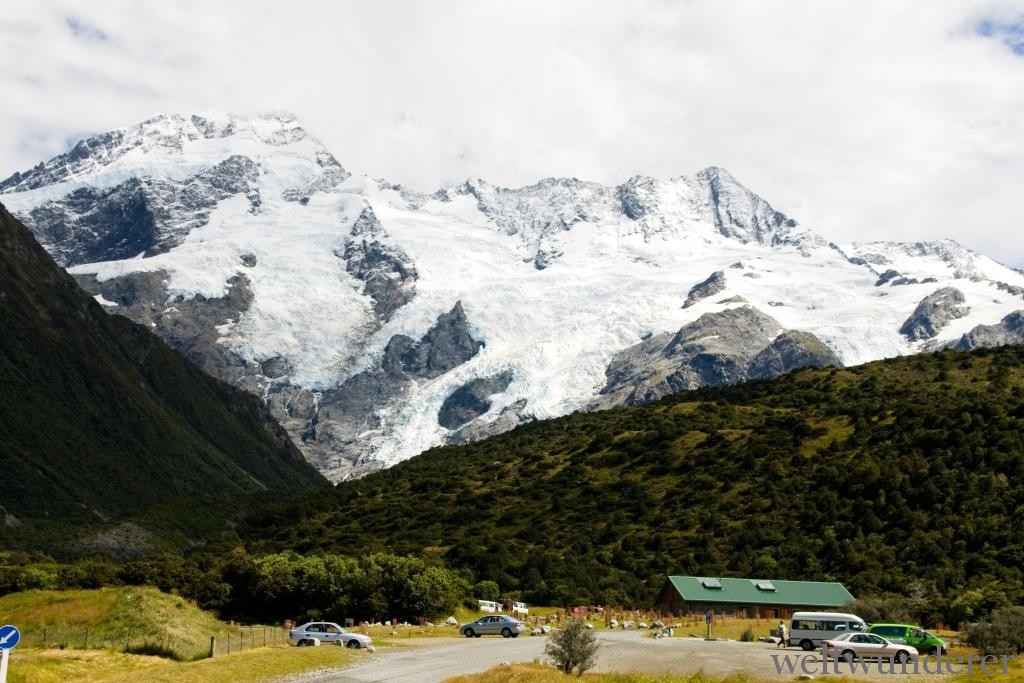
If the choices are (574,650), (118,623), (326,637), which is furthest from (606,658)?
(118,623)

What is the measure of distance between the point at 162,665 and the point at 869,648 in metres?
35.2

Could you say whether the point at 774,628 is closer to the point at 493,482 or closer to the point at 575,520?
the point at 575,520

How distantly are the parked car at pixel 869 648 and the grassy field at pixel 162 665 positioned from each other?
24.9 meters

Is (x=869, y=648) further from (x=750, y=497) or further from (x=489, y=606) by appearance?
(x=750, y=497)

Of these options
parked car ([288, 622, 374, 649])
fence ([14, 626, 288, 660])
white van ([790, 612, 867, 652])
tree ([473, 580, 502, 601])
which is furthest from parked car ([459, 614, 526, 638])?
tree ([473, 580, 502, 601])

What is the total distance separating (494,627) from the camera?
75000mm

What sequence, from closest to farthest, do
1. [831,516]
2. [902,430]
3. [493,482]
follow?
[831,516] < [902,430] < [493,482]

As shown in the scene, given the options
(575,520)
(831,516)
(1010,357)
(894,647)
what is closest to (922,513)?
(831,516)

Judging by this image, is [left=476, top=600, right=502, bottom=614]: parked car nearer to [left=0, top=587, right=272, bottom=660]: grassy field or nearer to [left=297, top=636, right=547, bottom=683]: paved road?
[left=297, top=636, right=547, bottom=683]: paved road

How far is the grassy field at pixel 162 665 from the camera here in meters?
48.5

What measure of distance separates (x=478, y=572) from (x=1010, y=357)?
90.5 m

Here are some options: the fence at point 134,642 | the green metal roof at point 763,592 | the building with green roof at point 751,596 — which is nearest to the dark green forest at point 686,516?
the green metal roof at point 763,592

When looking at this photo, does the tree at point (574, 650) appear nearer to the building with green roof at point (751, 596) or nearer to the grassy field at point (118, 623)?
the grassy field at point (118, 623)

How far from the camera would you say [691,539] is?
115688mm
